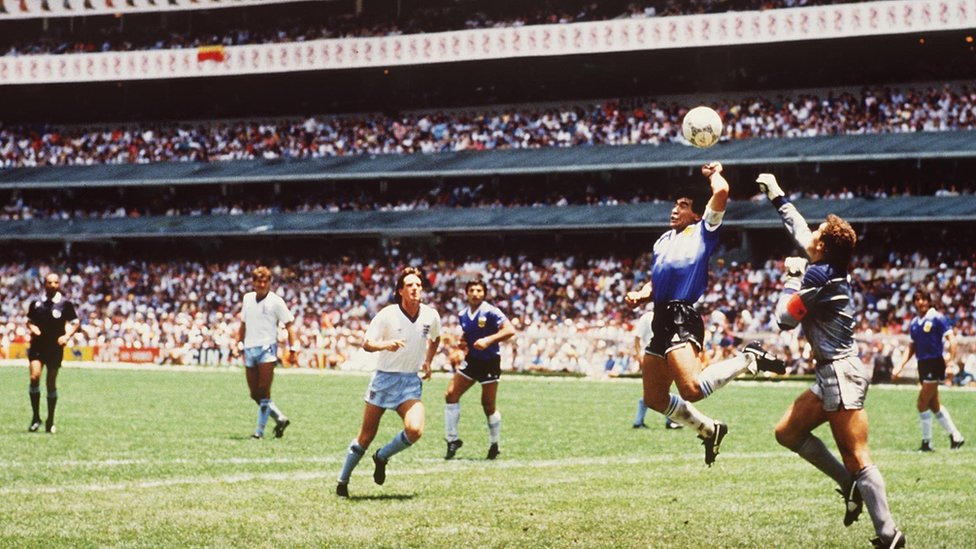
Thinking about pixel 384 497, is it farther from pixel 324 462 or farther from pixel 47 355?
pixel 47 355

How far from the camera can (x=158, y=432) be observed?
20.5 m

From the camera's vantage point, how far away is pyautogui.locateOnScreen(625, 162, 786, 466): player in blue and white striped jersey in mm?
11656

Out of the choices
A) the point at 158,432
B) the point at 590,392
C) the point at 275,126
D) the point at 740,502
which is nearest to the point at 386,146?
the point at 275,126

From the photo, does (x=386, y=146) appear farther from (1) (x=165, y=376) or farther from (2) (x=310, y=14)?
(1) (x=165, y=376)

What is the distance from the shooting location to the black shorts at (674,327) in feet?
38.7

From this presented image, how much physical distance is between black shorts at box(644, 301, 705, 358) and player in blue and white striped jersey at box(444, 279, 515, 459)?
206 inches

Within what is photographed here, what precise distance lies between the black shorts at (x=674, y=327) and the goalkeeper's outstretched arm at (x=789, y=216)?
5.19 ft

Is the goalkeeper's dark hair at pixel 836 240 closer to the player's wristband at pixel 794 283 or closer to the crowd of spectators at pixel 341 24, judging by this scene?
the player's wristband at pixel 794 283

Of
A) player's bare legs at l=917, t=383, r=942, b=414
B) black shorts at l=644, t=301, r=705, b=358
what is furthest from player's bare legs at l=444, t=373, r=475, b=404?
player's bare legs at l=917, t=383, r=942, b=414

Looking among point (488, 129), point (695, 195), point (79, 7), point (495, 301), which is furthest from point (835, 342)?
point (79, 7)

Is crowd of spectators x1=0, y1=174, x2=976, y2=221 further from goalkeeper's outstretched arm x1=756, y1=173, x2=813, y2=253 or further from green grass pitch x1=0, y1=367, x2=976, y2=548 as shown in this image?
goalkeeper's outstretched arm x1=756, y1=173, x2=813, y2=253

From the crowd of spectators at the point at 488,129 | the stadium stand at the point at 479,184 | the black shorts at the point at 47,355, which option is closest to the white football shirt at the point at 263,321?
the black shorts at the point at 47,355

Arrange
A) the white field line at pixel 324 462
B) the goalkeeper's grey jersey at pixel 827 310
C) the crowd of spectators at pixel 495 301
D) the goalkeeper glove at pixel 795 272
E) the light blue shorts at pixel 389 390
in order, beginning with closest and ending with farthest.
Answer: the goalkeeper's grey jersey at pixel 827 310 < the goalkeeper glove at pixel 795 272 < the light blue shorts at pixel 389 390 < the white field line at pixel 324 462 < the crowd of spectators at pixel 495 301

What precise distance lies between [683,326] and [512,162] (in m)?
45.1
